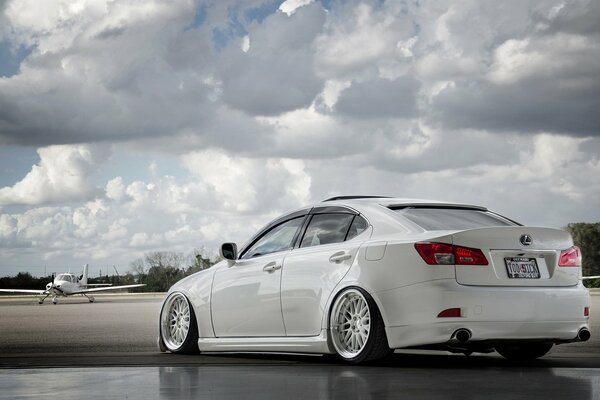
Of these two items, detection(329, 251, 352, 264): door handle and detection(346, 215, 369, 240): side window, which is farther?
detection(346, 215, 369, 240): side window

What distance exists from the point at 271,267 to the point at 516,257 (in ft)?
8.77

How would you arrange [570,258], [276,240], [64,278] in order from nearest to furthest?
[570,258] → [276,240] → [64,278]

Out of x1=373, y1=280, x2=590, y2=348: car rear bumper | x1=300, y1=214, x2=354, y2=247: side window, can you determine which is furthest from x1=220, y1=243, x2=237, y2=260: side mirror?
x1=373, y1=280, x2=590, y2=348: car rear bumper

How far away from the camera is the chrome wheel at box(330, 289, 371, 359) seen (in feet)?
30.2

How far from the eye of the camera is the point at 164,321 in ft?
39.4

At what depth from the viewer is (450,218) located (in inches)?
383

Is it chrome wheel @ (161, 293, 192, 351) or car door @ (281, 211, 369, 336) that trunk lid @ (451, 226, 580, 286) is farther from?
chrome wheel @ (161, 293, 192, 351)

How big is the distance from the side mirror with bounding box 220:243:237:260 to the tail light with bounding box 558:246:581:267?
3653mm

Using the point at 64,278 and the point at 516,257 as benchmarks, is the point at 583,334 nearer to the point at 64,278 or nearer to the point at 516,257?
the point at 516,257

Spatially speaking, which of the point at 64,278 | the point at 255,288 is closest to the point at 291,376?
the point at 255,288

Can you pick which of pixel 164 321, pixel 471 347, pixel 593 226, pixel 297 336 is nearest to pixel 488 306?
pixel 471 347

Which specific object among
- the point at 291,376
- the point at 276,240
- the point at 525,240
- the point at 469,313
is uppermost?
the point at 276,240

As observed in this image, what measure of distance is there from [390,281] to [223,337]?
2739 millimetres

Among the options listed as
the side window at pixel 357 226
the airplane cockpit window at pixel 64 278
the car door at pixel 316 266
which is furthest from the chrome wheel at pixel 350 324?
the airplane cockpit window at pixel 64 278
